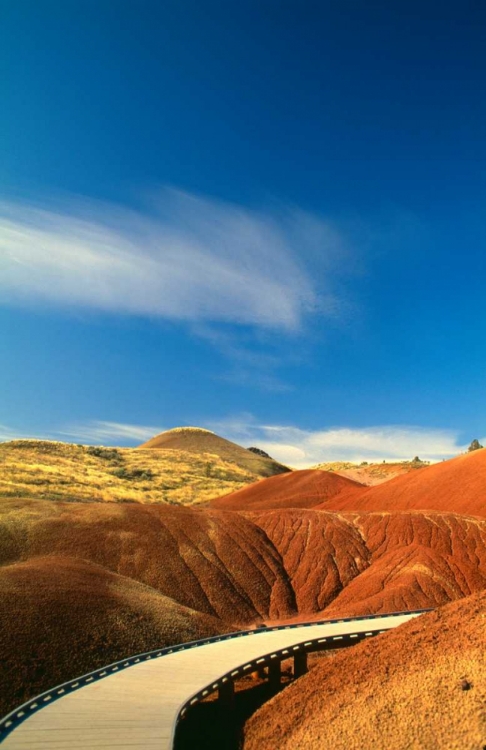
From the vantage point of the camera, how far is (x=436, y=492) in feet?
239

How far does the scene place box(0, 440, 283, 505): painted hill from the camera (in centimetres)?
6544

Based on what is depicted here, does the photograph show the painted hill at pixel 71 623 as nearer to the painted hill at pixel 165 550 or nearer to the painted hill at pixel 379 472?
the painted hill at pixel 165 550

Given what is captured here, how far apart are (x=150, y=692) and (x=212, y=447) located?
146 metres

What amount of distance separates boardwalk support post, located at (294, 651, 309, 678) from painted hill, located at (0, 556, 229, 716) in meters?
7.40

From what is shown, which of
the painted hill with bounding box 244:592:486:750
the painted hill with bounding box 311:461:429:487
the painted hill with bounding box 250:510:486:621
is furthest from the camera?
the painted hill with bounding box 311:461:429:487

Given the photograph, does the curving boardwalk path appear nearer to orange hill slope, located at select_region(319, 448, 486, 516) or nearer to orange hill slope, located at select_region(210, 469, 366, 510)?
orange hill slope, located at select_region(319, 448, 486, 516)

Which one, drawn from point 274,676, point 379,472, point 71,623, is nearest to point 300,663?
point 274,676

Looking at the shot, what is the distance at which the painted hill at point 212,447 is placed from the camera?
148363 mm

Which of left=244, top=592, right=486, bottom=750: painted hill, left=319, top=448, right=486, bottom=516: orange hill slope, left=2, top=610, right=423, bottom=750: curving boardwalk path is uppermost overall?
left=319, top=448, right=486, bottom=516: orange hill slope

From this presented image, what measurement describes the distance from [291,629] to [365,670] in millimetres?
12479

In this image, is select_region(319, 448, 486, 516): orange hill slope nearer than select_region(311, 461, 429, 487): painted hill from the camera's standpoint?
Yes

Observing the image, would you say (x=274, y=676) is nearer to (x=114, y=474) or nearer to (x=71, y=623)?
(x=71, y=623)

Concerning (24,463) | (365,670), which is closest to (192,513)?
(24,463)

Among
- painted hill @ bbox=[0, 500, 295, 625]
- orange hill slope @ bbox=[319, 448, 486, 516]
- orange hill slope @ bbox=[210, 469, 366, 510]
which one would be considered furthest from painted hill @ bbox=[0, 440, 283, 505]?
orange hill slope @ bbox=[319, 448, 486, 516]
